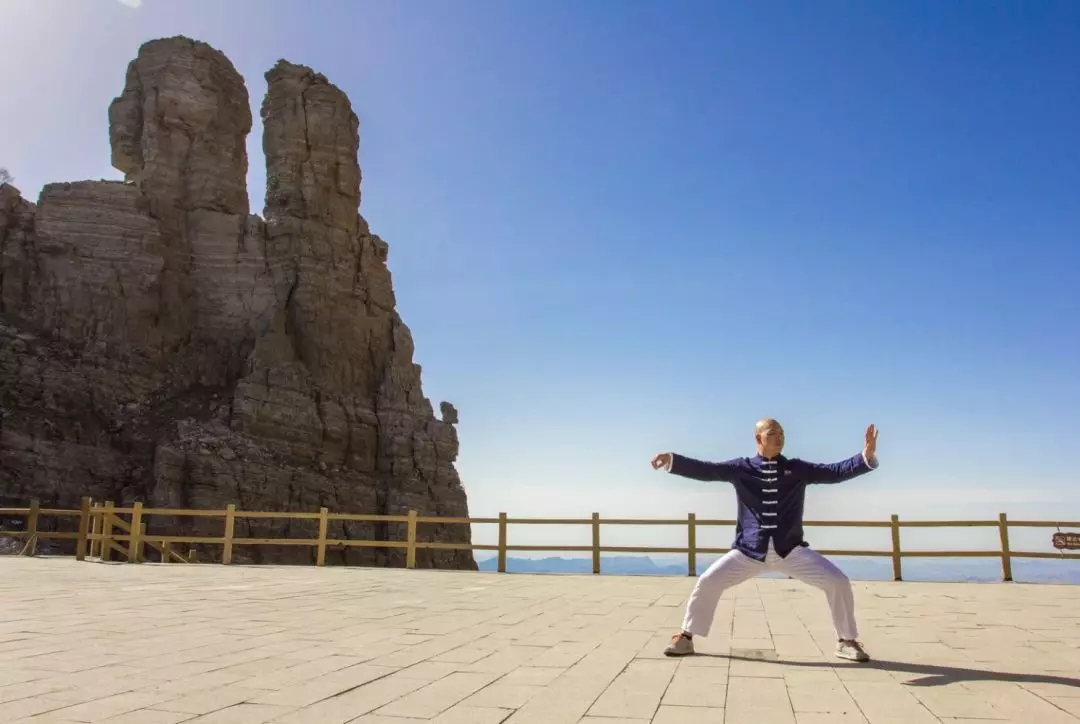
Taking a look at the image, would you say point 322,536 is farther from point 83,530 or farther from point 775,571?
point 775,571

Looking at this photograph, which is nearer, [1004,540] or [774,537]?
[774,537]

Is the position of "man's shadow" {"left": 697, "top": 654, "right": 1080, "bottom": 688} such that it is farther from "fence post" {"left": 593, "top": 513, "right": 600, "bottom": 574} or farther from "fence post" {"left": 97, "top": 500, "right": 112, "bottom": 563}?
"fence post" {"left": 97, "top": 500, "right": 112, "bottom": 563}

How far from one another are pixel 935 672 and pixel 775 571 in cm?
119

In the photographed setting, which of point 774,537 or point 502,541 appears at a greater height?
point 774,537

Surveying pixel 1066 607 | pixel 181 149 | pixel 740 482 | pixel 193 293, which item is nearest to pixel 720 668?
pixel 740 482

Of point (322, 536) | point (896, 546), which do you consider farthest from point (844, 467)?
point (322, 536)

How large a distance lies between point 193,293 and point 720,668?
56054mm

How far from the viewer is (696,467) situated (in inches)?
249

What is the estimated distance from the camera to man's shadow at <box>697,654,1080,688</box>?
5.02 m

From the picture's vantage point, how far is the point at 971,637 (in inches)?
283

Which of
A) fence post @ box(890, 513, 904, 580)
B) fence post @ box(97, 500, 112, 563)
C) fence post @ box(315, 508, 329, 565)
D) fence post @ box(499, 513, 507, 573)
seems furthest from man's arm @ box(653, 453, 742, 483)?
fence post @ box(97, 500, 112, 563)

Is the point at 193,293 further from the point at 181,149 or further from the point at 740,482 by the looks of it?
the point at 740,482

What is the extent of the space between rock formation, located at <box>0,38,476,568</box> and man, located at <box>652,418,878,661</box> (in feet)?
141

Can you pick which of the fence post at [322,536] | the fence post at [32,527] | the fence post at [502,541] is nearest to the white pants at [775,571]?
the fence post at [502,541]
